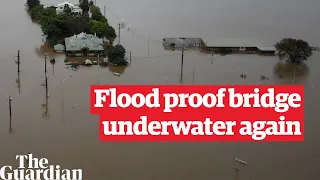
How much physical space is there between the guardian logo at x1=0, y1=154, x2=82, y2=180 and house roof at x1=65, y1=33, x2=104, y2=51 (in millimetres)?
6998

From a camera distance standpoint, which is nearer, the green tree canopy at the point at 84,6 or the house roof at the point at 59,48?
the house roof at the point at 59,48

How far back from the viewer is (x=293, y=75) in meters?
14.3

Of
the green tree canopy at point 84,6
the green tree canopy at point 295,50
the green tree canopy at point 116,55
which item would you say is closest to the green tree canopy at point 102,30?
the green tree canopy at point 116,55

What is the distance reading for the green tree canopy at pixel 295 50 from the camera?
15.0 m

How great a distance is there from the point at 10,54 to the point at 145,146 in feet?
23.7

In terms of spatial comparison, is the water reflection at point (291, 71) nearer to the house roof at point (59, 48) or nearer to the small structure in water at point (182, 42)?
the small structure in water at point (182, 42)

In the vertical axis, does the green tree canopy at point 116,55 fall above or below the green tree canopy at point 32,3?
below

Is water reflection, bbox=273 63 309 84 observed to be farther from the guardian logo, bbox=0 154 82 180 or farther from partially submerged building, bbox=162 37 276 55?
the guardian logo, bbox=0 154 82 180

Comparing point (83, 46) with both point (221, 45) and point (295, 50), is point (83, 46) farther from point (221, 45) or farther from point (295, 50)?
point (295, 50)

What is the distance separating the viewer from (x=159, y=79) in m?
13.0

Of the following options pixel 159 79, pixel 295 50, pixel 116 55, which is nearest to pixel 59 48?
pixel 116 55

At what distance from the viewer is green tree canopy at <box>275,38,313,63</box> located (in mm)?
15039

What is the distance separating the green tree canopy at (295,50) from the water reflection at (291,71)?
0.88ft

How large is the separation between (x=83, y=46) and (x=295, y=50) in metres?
6.96
